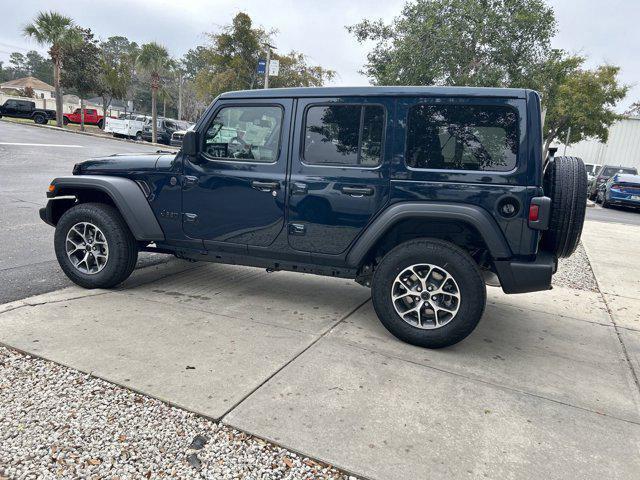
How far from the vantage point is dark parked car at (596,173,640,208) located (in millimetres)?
16844

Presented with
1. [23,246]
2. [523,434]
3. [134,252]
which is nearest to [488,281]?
[523,434]

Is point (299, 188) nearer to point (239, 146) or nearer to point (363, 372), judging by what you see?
point (239, 146)

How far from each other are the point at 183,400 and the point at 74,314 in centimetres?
162

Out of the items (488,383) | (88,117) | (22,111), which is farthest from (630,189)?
(88,117)

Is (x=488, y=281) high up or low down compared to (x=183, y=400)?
up

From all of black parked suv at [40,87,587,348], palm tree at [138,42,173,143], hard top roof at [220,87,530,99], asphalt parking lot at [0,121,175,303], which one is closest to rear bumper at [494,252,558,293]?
black parked suv at [40,87,587,348]

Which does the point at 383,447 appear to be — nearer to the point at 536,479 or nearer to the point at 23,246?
the point at 536,479

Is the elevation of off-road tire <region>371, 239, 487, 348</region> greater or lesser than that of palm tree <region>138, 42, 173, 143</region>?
lesser

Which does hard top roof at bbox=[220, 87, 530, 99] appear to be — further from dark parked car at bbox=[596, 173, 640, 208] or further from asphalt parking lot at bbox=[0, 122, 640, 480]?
dark parked car at bbox=[596, 173, 640, 208]

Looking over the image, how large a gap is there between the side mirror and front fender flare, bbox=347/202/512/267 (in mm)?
1634

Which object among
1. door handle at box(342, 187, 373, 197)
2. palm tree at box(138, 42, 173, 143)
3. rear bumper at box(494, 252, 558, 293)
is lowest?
rear bumper at box(494, 252, 558, 293)

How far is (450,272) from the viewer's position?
344 cm

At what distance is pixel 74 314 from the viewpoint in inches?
148

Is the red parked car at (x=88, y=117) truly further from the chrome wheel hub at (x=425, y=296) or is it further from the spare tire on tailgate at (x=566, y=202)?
the spare tire on tailgate at (x=566, y=202)
